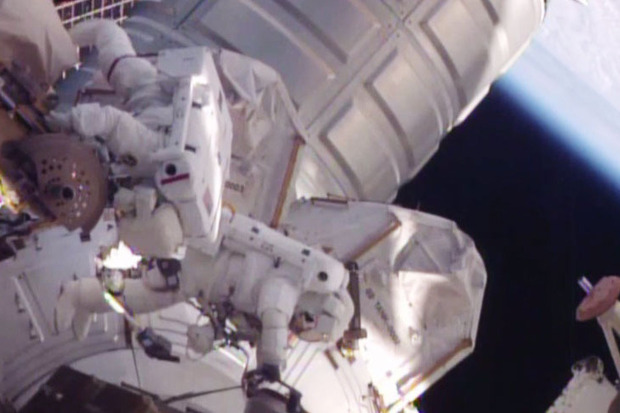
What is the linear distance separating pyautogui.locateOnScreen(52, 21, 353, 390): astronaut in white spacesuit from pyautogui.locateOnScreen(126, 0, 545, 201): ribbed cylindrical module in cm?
112

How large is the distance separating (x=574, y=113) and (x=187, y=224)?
7.07 meters

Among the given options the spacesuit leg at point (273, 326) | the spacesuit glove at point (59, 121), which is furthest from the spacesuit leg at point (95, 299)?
the spacesuit glove at point (59, 121)

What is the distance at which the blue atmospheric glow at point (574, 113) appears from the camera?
945cm

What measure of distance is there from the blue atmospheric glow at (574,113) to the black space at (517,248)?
0.29 m

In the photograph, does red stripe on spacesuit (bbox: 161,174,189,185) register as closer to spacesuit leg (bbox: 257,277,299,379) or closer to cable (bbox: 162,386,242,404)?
spacesuit leg (bbox: 257,277,299,379)

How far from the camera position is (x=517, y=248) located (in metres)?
8.43

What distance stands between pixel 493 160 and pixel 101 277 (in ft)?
17.4

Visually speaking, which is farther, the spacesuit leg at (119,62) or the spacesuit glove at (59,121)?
the spacesuit leg at (119,62)

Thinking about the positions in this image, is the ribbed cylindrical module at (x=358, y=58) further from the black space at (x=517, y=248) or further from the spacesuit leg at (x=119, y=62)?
the black space at (x=517, y=248)

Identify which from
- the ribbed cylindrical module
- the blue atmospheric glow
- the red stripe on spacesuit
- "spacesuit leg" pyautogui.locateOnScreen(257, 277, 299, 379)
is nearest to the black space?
the blue atmospheric glow

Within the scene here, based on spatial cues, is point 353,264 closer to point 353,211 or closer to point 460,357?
point 353,211

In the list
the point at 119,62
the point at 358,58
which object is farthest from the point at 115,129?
the point at 358,58

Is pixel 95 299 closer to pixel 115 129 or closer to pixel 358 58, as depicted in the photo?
pixel 115 129

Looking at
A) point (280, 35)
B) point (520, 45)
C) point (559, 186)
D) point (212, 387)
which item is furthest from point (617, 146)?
point (212, 387)
